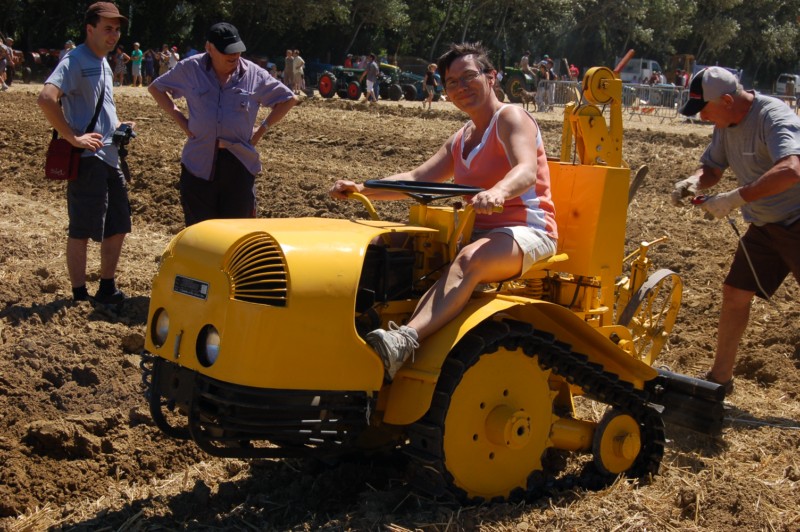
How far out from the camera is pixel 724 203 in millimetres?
5145

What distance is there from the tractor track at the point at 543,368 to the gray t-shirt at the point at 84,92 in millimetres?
3555

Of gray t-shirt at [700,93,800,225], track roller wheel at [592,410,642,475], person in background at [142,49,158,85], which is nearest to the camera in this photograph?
track roller wheel at [592,410,642,475]

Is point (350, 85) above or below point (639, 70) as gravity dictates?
below

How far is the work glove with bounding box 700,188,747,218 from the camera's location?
5125 mm

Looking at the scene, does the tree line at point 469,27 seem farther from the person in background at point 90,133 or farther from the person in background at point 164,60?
Answer: the person in background at point 90,133

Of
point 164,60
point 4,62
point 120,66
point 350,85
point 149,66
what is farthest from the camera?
point 149,66

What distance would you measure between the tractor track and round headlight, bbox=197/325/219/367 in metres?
0.86

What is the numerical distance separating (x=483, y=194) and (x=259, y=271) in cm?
96

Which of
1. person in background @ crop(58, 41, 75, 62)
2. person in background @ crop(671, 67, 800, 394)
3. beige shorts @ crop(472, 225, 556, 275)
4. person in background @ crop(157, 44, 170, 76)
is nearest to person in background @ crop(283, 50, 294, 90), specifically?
person in background @ crop(157, 44, 170, 76)

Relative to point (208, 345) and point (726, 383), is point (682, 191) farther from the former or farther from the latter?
point (208, 345)

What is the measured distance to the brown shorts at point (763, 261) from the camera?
557 cm

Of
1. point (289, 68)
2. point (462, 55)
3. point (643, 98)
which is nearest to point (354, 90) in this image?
point (289, 68)

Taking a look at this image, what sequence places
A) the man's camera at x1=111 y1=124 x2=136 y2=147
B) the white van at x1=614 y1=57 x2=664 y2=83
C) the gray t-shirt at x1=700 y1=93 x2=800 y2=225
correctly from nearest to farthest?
the gray t-shirt at x1=700 y1=93 x2=800 y2=225
the man's camera at x1=111 y1=124 x2=136 y2=147
the white van at x1=614 y1=57 x2=664 y2=83

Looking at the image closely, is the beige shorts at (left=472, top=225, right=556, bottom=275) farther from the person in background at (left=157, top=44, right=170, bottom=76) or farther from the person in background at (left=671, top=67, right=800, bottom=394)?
the person in background at (left=157, top=44, right=170, bottom=76)
